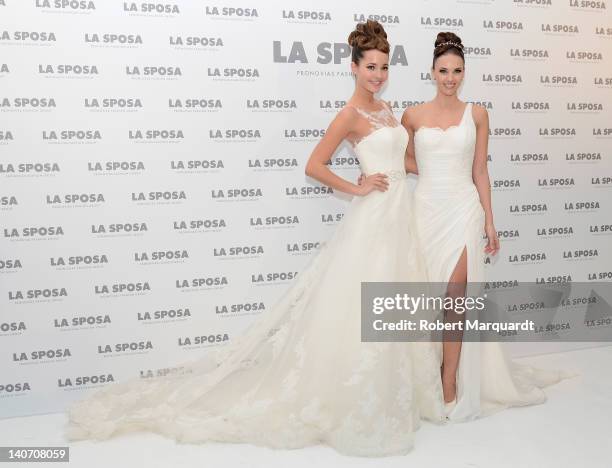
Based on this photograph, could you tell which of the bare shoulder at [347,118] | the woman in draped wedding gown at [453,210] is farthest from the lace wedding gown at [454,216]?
the bare shoulder at [347,118]

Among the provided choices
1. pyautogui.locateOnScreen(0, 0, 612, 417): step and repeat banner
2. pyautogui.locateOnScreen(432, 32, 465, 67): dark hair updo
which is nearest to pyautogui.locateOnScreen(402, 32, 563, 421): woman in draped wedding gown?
pyautogui.locateOnScreen(432, 32, 465, 67): dark hair updo

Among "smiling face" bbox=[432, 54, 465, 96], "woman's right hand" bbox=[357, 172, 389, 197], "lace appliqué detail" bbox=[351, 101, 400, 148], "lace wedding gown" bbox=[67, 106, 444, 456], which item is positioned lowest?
"lace wedding gown" bbox=[67, 106, 444, 456]

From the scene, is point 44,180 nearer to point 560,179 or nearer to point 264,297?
point 264,297

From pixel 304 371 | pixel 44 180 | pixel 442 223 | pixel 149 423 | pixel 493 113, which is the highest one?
pixel 493 113

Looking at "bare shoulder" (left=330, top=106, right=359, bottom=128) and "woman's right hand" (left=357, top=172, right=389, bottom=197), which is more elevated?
"bare shoulder" (left=330, top=106, right=359, bottom=128)

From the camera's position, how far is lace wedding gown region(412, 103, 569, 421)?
350 cm

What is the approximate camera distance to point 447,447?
Result: 10.4 feet

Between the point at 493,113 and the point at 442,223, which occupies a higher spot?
the point at 493,113

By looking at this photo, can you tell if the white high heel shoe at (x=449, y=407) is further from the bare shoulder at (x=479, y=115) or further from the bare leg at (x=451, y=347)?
the bare shoulder at (x=479, y=115)

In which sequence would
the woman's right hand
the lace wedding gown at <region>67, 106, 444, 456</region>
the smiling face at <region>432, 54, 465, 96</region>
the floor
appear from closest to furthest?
the floor
the lace wedding gown at <region>67, 106, 444, 456</region>
the woman's right hand
the smiling face at <region>432, 54, 465, 96</region>

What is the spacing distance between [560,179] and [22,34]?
4.14m

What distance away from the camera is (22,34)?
3568mm

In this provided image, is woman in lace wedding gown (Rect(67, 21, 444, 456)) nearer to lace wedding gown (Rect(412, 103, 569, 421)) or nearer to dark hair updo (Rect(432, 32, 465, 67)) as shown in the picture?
lace wedding gown (Rect(412, 103, 569, 421))

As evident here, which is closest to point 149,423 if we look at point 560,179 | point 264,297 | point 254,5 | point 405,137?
point 264,297
